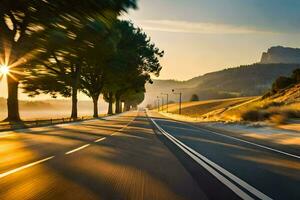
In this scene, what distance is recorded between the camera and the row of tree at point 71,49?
11.8 meters

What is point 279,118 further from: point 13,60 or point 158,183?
point 158,183

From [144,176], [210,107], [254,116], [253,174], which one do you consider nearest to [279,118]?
[254,116]

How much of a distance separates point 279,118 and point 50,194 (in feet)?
99.5

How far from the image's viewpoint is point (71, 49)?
2520 cm

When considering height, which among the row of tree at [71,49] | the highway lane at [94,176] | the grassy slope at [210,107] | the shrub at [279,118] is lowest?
the highway lane at [94,176]

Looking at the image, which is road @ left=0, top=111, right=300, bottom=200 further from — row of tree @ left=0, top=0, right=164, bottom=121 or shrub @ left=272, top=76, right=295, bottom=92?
shrub @ left=272, top=76, right=295, bottom=92

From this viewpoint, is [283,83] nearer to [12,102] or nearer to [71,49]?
[12,102]

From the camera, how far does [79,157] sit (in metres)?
11.9

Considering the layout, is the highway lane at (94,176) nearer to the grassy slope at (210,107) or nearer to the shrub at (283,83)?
the shrub at (283,83)

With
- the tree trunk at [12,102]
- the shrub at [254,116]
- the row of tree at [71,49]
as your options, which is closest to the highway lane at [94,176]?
the row of tree at [71,49]

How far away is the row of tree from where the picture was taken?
38.7 ft

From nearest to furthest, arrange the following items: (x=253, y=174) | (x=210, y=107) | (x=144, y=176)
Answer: (x=144, y=176)
(x=253, y=174)
(x=210, y=107)

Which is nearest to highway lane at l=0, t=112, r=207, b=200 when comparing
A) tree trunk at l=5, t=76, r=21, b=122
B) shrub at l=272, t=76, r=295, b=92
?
tree trunk at l=5, t=76, r=21, b=122

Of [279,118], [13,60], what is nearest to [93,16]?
[13,60]
